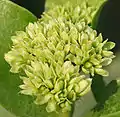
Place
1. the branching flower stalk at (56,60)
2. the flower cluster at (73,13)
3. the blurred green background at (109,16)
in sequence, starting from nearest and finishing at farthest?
the branching flower stalk at (56,60) < the flower cluster at (73,13) < the blurred green background at (109,16)

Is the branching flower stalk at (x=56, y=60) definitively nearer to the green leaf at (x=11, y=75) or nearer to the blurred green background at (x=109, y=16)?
Result: the green leaf at (x=11, y=75)

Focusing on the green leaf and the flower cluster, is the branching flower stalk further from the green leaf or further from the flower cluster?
the flower cluster

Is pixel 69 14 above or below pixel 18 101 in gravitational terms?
above

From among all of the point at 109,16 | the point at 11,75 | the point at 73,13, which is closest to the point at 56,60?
the point at 11,75

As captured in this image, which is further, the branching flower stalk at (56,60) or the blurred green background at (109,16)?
the blurred green background at (109,16)

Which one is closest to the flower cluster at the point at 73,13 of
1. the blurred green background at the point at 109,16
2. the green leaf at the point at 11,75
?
the green leaf at the point at 11,75

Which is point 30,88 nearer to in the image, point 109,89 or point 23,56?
point 23,56

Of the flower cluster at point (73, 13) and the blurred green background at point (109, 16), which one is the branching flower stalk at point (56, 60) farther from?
the blurred green background at point (109, 16)

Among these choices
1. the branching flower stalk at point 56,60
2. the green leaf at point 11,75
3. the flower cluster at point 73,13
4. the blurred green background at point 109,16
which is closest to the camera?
the branching flower stalk at point 56,60

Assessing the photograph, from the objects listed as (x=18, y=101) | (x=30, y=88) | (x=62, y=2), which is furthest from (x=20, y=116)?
(x=62, y=2)

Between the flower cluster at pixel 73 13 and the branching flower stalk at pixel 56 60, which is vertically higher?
the flower cluster at pixel 73 13
